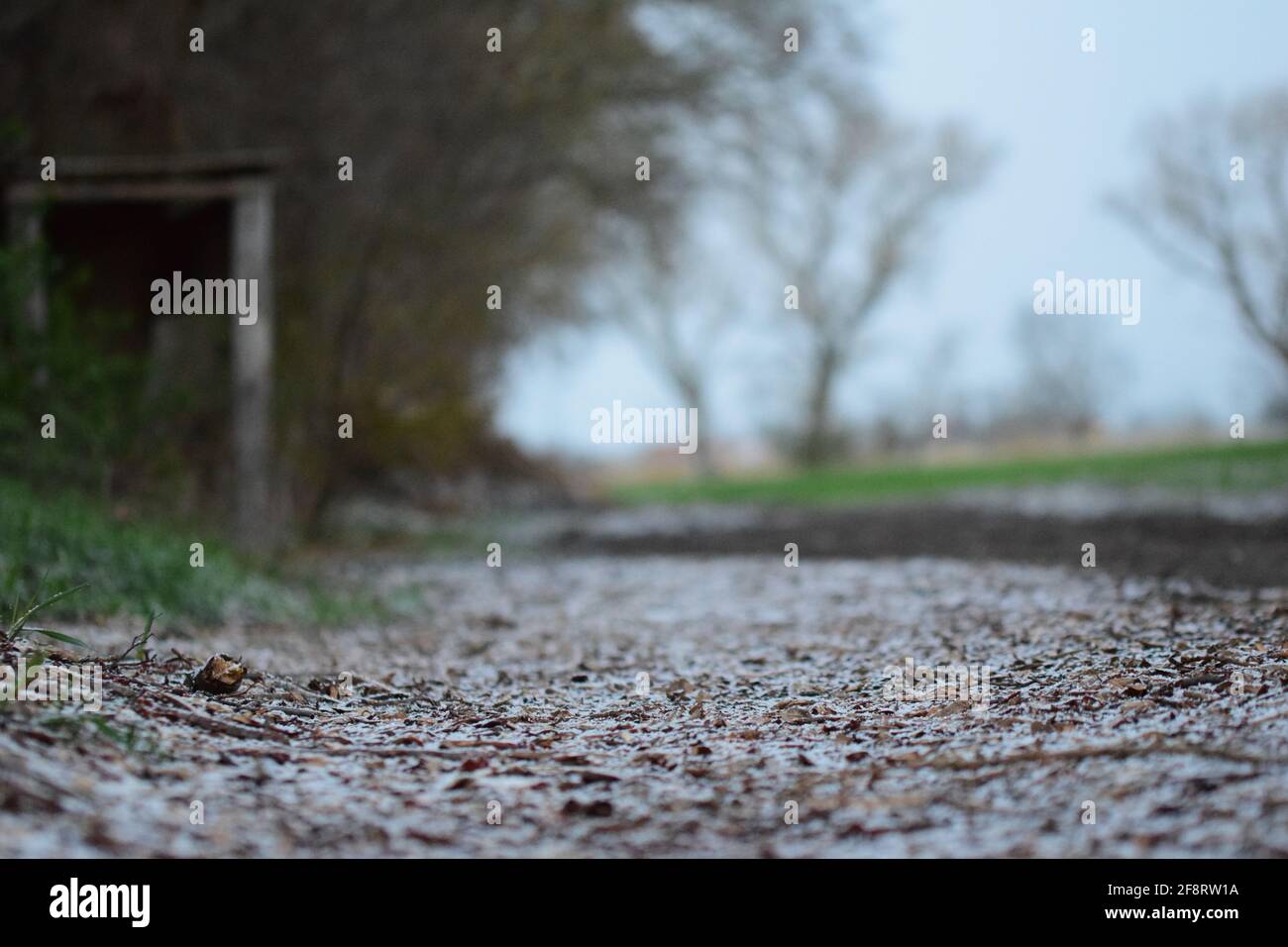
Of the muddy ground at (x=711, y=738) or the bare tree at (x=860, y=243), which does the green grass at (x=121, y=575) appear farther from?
the bare tree at (x=860, y=243)

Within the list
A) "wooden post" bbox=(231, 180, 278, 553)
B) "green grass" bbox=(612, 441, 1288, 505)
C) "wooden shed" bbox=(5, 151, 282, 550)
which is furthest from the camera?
"green grass" bbox=(612, 441, 1288, 505)

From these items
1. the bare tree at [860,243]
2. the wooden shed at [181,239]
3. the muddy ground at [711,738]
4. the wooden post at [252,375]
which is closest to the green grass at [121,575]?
the muddy ground at [711,738]

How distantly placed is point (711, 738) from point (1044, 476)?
1859 cm

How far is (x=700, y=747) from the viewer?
14.0 feet

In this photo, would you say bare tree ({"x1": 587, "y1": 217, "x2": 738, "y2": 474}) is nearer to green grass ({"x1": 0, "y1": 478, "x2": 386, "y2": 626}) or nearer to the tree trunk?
the tree trunk

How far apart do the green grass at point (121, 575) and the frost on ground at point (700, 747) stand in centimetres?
43

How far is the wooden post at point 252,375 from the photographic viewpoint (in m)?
10.5

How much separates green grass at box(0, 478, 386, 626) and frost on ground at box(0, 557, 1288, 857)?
1.42ft

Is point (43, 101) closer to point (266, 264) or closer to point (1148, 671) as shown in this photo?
point (266, 264)

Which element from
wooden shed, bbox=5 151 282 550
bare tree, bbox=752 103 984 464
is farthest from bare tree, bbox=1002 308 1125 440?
wooden shed, bbox=5 151 282 550

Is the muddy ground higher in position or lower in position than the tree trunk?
lower

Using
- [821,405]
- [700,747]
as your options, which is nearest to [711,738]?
[700,747]

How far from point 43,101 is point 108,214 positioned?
1.23m

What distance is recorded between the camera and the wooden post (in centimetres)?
1050
